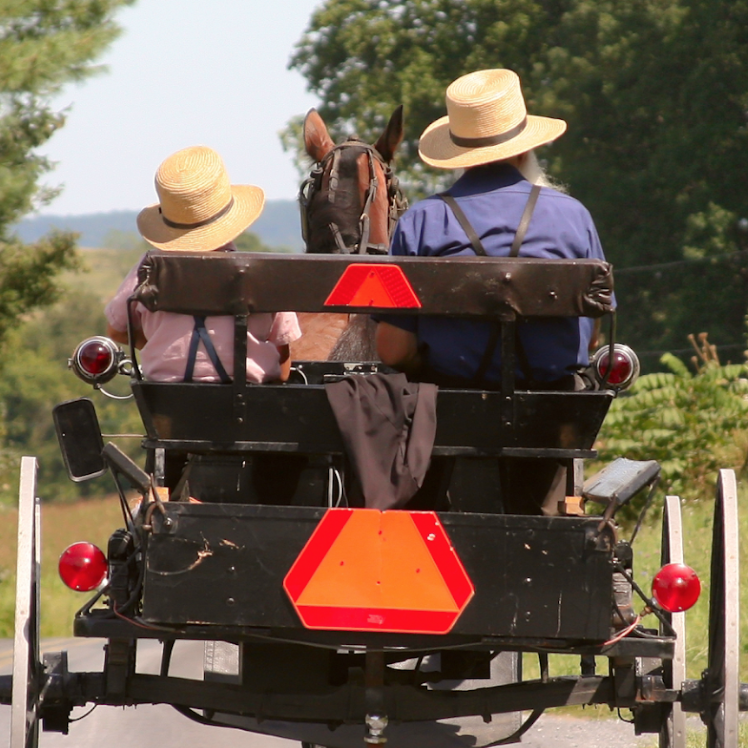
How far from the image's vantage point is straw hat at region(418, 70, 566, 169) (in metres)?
4.68

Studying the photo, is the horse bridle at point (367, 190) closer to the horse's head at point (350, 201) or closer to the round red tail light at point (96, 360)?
the horse's head at point (350, 201)

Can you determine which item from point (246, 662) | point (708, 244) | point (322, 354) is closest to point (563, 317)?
point (246, 662)

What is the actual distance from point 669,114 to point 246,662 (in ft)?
112

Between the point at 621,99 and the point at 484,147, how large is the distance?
34132mm

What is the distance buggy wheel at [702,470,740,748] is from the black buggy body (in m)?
0.01

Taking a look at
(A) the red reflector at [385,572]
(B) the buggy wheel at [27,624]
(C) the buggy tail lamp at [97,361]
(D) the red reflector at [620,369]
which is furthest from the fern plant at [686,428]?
(A) the red reflector at [385,572]

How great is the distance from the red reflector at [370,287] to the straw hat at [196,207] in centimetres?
81

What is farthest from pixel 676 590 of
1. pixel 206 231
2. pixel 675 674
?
pixel 206 231

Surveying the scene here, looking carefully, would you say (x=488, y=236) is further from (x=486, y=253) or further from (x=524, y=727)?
(x=524, y=727)

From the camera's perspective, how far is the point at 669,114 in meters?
36.7

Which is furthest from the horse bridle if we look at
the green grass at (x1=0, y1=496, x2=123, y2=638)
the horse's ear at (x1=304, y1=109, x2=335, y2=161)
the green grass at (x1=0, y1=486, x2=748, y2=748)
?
the green grass at (x1=0, y1=496, x2=123, y2=638)

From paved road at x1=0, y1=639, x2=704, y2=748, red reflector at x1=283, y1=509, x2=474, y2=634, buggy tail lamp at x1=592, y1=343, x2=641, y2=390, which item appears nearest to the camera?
red reflector at x1=283, y1=509, x2=474, y2=634

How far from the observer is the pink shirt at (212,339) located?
4.56 m

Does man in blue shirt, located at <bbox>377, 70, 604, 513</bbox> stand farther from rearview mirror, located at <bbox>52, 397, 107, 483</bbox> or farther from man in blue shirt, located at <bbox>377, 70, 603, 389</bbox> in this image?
rearview mirror, located at <bbox>52, 397, 107, 483</bbox>
